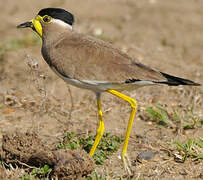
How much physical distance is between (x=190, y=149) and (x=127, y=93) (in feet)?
5.55

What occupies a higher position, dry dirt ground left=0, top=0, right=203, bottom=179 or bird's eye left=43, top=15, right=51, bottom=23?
bird's eye left=43, top=15, right=51, bottom=23

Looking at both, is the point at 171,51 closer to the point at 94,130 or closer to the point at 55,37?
the point at 94,130

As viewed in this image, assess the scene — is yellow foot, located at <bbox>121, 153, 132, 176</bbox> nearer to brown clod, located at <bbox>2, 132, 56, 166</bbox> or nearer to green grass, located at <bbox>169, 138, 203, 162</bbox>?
green grass, located at <bbox>169, 138, 203, 162</bbox>

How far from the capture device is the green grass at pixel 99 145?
4047 millimetres

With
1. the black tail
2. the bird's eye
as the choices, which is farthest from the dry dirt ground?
the black tail

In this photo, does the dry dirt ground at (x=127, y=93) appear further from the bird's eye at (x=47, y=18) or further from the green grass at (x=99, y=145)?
the bird's eye at (x=47, y=18)

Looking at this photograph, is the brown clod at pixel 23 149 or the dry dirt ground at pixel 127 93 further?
the dry dirt ground at pixel 127 93

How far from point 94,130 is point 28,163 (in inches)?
42.7

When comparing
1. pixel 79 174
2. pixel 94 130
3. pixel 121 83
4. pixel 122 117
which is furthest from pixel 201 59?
pixel 79 174

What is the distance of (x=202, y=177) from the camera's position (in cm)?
362

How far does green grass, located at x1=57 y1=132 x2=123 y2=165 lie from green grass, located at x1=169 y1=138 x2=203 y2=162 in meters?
0.60

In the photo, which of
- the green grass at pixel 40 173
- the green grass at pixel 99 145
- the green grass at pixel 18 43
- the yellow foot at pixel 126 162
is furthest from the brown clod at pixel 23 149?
the green grass at pixel 18 43

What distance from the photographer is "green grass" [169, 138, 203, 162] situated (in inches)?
153

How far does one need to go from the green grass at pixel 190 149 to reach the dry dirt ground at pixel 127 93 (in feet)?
0.15
